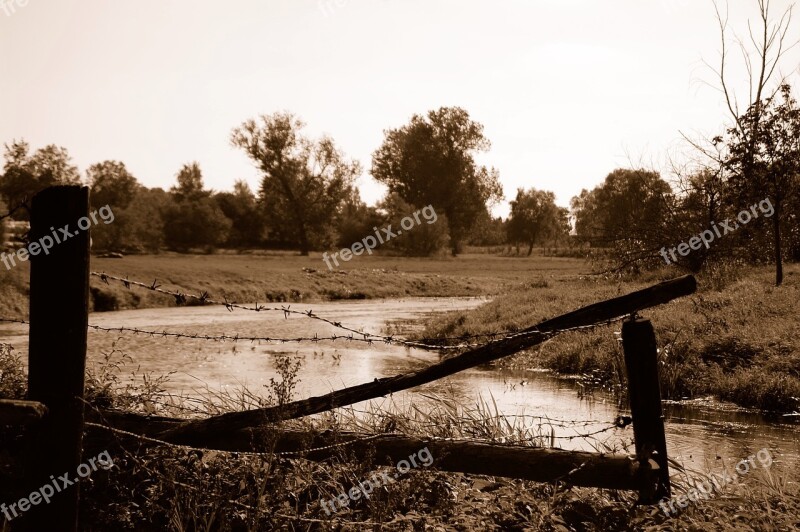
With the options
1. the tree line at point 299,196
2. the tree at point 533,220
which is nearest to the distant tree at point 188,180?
the tree line at point 299,196

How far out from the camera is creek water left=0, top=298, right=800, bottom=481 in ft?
28.1

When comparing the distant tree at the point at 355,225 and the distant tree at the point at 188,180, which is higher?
the distant tree at the point at 188,180

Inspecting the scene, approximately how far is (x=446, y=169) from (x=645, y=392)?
83.4 meters

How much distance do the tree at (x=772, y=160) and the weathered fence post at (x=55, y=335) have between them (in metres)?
21.6

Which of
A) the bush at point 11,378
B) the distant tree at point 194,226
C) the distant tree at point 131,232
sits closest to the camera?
the bush at point 11,378

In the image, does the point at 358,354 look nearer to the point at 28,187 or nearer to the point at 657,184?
the point at 657,184

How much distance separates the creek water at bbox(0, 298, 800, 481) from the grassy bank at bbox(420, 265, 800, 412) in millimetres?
Answer: 655

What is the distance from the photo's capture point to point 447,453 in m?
4.69

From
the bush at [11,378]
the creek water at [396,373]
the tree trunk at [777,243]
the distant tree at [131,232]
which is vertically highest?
the distant tree at [131,232]

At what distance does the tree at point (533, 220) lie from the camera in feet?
366

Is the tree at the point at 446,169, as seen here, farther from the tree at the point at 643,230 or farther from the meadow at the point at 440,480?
the meadow at the point at 440,480

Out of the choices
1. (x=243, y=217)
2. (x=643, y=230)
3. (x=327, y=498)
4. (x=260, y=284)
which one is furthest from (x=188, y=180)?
(x=327, y=498)

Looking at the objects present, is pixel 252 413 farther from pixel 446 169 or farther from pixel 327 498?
pixel 446 169

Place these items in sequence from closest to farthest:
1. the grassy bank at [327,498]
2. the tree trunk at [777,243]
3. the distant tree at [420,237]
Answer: the grassy bank at [327,498]
the tree trunk at [777,243]
the distant tree at [420,237]
